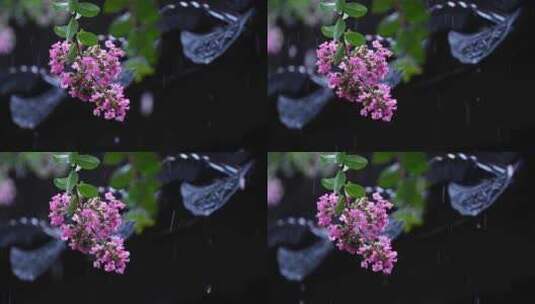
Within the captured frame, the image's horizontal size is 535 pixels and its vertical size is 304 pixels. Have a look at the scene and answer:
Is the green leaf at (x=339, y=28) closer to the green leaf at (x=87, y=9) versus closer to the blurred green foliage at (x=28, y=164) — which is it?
the green leaf at (x=87, y=9)

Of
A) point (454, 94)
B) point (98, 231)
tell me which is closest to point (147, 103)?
point (98, 231)

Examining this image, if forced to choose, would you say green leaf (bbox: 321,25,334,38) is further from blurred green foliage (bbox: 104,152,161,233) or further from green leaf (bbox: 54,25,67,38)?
green leaf (bbox: 54,25,67,38)

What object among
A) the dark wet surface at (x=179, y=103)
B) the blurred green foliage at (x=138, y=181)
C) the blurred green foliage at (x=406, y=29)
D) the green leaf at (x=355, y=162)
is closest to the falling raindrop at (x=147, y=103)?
the dark wet surface at (x=179, y=103)

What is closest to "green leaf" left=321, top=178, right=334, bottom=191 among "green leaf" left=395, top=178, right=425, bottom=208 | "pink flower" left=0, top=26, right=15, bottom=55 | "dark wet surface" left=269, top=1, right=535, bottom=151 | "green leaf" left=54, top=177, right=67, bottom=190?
"dark wet surface" left=269, top=1, right=535, bottom=151

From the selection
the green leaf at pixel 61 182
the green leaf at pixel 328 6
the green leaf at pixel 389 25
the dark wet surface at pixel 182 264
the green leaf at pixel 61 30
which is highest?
the green leaf at pixel 328 6

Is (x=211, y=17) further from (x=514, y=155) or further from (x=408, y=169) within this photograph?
(x=514, y=155)

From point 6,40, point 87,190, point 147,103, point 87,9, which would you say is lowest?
point 87,190

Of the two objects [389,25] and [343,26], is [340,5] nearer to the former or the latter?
[343,26]
